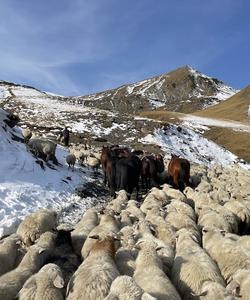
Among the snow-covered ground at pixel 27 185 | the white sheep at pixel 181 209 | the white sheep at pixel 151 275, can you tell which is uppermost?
the white sheep at pixel 151 275

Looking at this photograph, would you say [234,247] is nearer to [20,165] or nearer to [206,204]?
[206,204]

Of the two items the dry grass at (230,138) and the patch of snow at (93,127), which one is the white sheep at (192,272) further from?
the dry grass at (230,138)

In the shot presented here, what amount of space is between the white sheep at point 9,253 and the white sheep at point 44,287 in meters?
1.93

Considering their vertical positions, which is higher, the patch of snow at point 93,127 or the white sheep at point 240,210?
the patch of snow at point 93,127

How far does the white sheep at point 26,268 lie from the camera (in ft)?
24.5

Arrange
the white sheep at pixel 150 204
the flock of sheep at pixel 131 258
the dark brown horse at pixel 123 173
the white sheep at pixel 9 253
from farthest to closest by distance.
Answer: the dark brown horse at pixel 123 173, the white sheep at pixel 150 204, the white sheep at pixel 9 253, the flock of sheep at pixel 131 258

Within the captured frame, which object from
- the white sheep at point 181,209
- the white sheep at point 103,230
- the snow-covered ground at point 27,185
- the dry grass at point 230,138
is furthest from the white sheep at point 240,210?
the dry grass at point 230,138

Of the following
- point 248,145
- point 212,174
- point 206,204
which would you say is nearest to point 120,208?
point 206,204

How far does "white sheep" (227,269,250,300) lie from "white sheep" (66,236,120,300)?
1835mm

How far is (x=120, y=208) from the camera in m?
15.8

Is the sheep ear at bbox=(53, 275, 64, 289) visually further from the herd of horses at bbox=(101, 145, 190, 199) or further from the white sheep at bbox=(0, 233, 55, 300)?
the herd of horses at bbox=(101, 145, 190, 199)

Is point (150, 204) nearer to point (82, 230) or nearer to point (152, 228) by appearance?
point (152, 228)

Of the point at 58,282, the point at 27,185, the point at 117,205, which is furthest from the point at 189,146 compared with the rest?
the point at 58,282

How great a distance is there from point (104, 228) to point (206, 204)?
577cm
